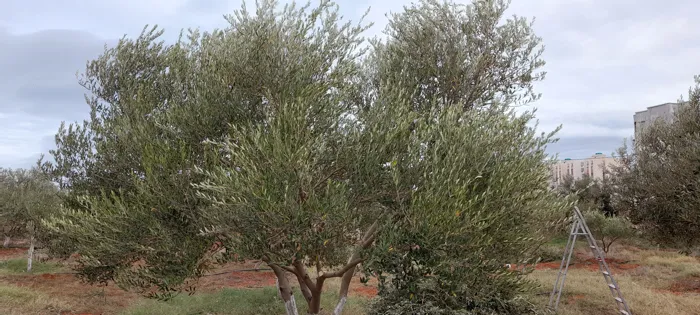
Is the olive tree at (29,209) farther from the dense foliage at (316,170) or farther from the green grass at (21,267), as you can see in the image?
the dense foliage at (316,170)

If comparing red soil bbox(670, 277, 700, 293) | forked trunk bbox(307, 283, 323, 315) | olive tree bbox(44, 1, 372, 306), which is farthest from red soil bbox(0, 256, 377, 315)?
red soil bbox(670, 277, 700, 293)

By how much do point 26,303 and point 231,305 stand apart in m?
10.0

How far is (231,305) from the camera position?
23156mm

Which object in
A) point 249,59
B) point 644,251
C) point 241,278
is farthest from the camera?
point 644,251

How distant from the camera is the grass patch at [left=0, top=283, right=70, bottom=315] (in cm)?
2122

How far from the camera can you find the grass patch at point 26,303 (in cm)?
2122

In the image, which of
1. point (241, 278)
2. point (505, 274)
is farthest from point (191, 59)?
point (241, 278)

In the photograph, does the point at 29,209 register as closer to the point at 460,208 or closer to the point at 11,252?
the point at 11,252

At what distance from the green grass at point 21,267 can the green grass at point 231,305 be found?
16437 mm

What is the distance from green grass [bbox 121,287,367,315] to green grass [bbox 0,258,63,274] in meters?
16.4

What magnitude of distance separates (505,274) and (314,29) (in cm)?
817

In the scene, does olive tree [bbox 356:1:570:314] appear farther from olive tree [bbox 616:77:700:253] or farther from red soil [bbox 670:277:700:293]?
red soil [bbox 670:277:700:293]

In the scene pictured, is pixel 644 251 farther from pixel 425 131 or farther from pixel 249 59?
pixel 249 59

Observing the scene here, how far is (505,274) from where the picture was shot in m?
10.8
